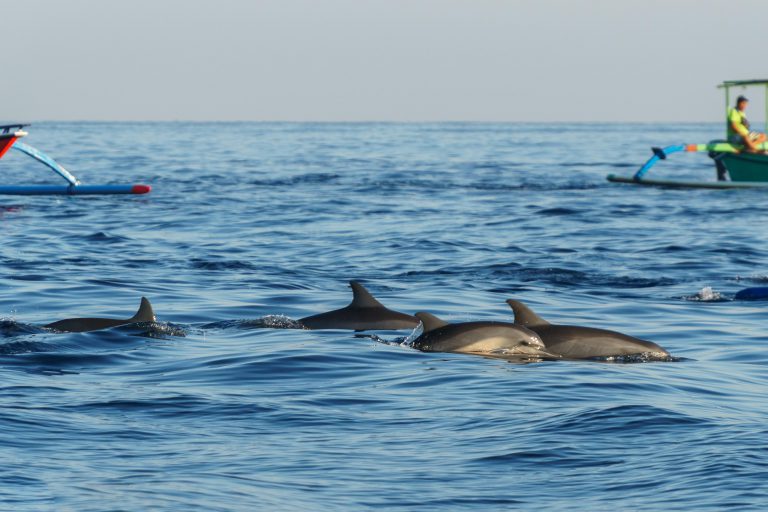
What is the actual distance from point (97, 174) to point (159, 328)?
35295 mm

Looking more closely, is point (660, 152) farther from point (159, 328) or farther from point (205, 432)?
point (205, 432)

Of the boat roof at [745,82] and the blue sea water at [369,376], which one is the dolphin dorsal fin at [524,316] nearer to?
the blue sea water at [369,376]

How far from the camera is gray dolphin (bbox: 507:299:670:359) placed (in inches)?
487

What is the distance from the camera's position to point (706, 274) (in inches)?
804

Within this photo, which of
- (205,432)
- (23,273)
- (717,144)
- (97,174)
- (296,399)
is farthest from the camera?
(97,174)

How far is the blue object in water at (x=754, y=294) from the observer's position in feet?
56.6

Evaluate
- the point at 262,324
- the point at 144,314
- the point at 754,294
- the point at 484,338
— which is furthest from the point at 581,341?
the point at 754,294

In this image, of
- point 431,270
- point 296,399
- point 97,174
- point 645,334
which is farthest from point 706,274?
point 97,174

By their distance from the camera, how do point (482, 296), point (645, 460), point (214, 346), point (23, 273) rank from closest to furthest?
1. point (645, 460)
2. point (214, 346)
3. point (482, 296)
4. point (23, 273)

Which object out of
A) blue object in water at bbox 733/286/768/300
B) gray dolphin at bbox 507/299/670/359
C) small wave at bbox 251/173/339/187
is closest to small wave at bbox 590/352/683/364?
gray dolphin at bbox 507/299/670/359

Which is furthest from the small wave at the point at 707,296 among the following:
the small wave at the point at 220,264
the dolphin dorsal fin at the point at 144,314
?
the dolphin dorsal fin at the point at 144,314

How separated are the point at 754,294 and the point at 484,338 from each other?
20.6ft

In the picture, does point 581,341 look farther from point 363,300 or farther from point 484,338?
point 363,300

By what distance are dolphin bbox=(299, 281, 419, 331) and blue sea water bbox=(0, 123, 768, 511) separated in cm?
36
